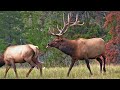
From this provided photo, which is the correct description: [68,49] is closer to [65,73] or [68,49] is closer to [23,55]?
[65,73]

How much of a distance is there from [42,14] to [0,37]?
76.1 inches

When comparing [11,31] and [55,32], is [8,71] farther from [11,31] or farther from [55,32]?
[11,31]

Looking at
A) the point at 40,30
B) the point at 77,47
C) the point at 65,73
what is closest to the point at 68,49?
the point at 77,47

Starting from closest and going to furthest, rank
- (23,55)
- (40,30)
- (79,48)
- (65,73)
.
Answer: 1. (23,55)
2. (65,73)
3. (79,48)
4. (40,30)

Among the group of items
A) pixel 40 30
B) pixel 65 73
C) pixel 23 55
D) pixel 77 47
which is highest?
pixel 40 30

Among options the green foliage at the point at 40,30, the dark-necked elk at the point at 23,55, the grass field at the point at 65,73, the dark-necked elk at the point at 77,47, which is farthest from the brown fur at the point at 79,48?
the green foliage at the point at 40,30

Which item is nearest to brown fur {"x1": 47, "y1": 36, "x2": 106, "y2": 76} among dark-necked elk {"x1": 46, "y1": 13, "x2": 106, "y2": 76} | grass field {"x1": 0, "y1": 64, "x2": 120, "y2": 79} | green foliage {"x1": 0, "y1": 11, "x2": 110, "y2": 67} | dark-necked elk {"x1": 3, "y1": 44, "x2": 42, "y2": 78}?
dark-necked elk {"x1": 46, "y1": 13, "x2": 106, "y2": 76}

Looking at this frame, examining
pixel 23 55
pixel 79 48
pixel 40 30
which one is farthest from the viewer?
pixel 40 30

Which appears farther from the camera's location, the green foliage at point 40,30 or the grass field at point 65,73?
the green foliage at point 40,30

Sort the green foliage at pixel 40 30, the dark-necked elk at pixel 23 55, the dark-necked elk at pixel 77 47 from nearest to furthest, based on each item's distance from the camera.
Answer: the dark-necked elk at pixel 23 55 → the dark-necked elk at pixel 77 47 → the green foliage at pixel 40 30

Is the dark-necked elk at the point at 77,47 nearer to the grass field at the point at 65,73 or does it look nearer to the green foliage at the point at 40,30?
the grass field at the point at 65,73

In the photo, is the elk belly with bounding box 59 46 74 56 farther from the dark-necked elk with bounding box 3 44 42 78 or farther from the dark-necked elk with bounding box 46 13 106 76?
the dark-necked elk with bounding box 3 44 42 78
